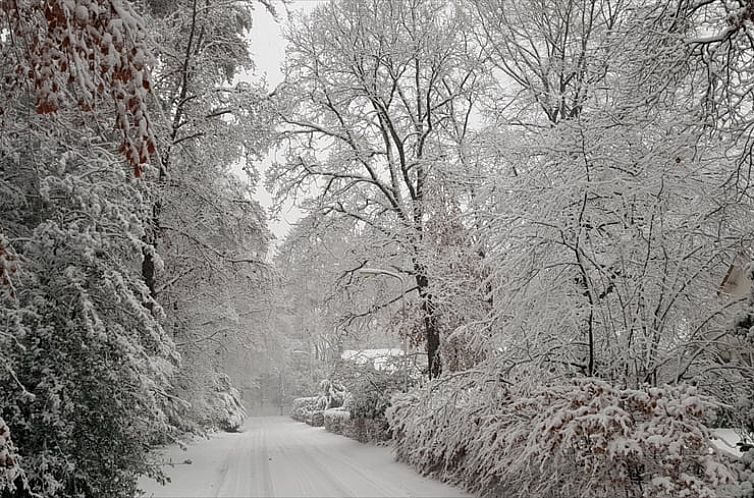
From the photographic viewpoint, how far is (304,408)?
36375mm

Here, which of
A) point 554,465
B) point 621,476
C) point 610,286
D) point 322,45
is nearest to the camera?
point 621,476

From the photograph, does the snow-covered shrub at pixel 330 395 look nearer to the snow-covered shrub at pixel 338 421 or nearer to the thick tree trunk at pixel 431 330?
the snow-covered shrub at pixel 338 421

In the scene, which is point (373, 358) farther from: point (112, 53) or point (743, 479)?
point (112, 53)

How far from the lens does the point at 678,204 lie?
6520mm

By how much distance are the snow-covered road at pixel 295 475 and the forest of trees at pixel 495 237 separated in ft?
2.80

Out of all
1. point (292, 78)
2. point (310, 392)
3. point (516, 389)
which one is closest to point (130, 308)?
point (516, 389)

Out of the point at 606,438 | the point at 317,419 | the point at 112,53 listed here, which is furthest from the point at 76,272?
the point at 317,419

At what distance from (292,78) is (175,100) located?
3116 mm

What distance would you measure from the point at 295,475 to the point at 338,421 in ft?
35.1

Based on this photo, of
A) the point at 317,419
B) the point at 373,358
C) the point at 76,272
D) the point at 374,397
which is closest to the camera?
the point at 76,272

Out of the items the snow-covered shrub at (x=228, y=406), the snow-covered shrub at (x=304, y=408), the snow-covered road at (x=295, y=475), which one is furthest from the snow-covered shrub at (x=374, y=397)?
the snow-covered shrub at (x=304, y=408)

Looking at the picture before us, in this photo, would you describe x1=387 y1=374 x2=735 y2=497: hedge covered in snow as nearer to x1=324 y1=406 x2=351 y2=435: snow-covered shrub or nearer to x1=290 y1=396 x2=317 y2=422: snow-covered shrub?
x1=324 y1=406 x2=351 y2=435: snow-covered shrub

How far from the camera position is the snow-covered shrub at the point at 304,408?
34513 millimetres

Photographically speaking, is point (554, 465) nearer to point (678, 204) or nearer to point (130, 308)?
point (678, 204)
